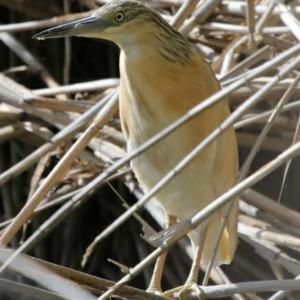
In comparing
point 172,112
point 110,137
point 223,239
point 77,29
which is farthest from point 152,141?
point 110,137

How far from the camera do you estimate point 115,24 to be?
1579 millimetres

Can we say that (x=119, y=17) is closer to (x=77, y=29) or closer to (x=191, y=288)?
(x=77, y=29)

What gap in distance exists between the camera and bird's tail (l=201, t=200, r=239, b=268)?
179cm

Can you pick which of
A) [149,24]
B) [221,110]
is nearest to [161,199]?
[221,110]

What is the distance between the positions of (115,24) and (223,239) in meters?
0.55

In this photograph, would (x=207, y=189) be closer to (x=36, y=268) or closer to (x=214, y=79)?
(x=214, y=79)

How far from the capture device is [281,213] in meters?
2.00

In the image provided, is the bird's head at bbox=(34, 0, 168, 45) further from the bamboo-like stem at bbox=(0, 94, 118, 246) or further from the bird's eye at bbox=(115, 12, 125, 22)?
the bamboo-like stem at bbox=(0, 94, 118, 246)

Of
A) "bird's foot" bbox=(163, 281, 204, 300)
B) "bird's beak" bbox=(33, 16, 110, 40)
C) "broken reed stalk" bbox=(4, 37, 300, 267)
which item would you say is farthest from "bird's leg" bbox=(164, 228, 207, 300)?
"broken reed stalk" bbox=(4, 37, 300, 267)

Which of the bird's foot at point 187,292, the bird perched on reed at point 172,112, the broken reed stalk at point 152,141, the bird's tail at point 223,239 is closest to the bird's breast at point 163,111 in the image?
the bird perched on reed at point 172,112

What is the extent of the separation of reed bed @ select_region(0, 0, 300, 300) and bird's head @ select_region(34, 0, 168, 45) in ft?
0.35

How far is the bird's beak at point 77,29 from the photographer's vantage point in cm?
153

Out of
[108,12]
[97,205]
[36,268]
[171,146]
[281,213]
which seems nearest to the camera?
[36,268]

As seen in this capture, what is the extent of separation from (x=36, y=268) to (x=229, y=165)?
728 millimetres
